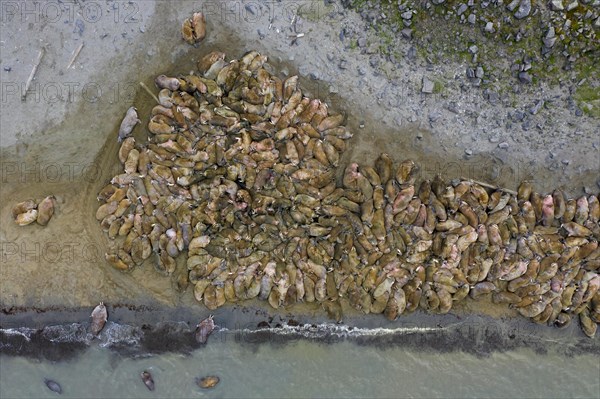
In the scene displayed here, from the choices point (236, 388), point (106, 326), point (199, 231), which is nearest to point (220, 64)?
point (199, 231)

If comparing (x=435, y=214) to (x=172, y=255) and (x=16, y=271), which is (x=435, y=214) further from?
(x=16, y=271)

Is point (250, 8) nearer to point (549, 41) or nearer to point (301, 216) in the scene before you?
point (301, 216)

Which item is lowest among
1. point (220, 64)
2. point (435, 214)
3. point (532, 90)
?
point (435, 214)

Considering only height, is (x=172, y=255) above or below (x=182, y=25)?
below

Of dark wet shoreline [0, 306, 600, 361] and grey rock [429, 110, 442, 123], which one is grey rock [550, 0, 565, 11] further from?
dark wet shoreline [0, 306, 600, 361]

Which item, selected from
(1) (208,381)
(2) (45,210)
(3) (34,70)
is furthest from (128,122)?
(1) (208,381)

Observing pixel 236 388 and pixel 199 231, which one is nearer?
pixel 199 231
